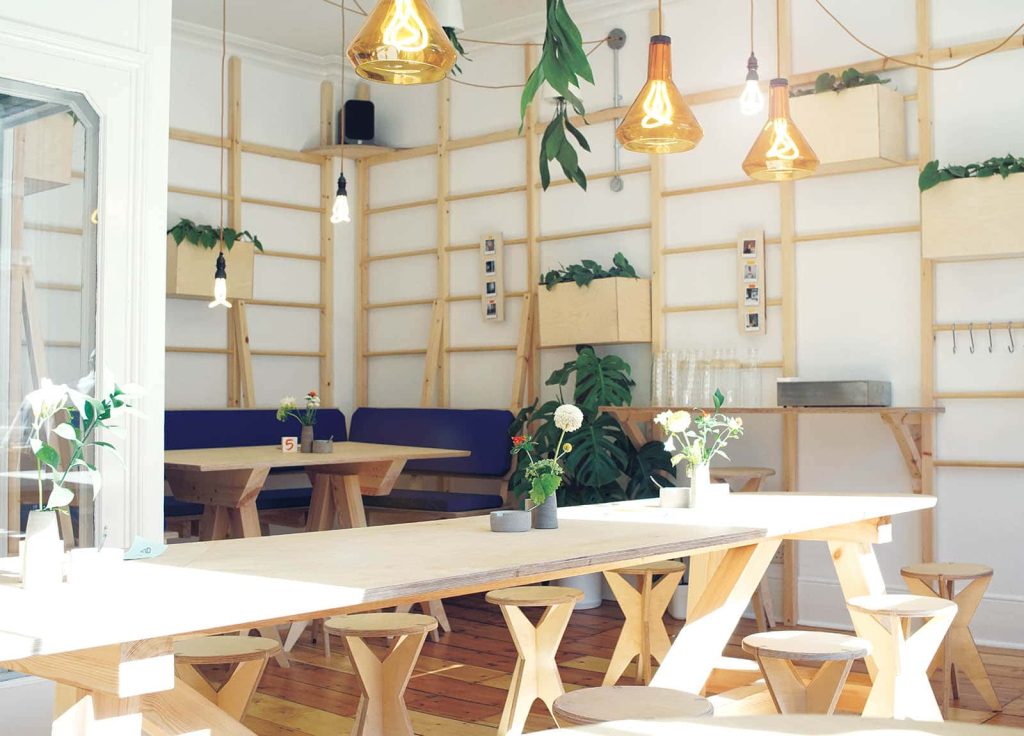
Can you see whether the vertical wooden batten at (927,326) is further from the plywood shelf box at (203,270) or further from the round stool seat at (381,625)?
the plywood shelf box at (203,270)

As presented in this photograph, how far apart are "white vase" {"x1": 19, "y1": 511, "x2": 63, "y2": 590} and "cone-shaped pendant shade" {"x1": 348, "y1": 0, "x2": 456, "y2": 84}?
3.99ft

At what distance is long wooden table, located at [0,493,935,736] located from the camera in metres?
1.92

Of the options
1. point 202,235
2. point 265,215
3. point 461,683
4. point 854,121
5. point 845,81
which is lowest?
point 461,683

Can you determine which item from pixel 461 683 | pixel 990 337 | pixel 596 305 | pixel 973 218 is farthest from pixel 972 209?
pixel 461 683

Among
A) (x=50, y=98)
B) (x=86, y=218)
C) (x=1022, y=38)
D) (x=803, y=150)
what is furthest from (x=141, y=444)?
(x=1022, y=38)

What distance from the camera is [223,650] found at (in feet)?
9.96

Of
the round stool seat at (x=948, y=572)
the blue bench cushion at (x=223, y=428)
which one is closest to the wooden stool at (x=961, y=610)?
the round stool seat at (x=948, y=572)

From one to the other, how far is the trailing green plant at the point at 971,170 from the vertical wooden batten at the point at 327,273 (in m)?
4.12

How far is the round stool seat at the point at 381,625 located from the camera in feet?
10.6

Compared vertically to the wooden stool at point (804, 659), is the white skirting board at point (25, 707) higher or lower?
lower

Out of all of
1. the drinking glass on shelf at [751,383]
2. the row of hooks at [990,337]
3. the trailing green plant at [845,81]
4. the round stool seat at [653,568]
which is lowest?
the round stool seat at [653,568]

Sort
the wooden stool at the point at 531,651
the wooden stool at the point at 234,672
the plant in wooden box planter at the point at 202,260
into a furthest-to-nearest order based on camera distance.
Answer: the plant in wooden box planter at the point at 202,260 < the wooden stool at the point at 531,651 < the wooden stool at the point at 234,672

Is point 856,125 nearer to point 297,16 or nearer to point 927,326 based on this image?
point 927,326

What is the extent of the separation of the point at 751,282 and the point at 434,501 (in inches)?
84.3
